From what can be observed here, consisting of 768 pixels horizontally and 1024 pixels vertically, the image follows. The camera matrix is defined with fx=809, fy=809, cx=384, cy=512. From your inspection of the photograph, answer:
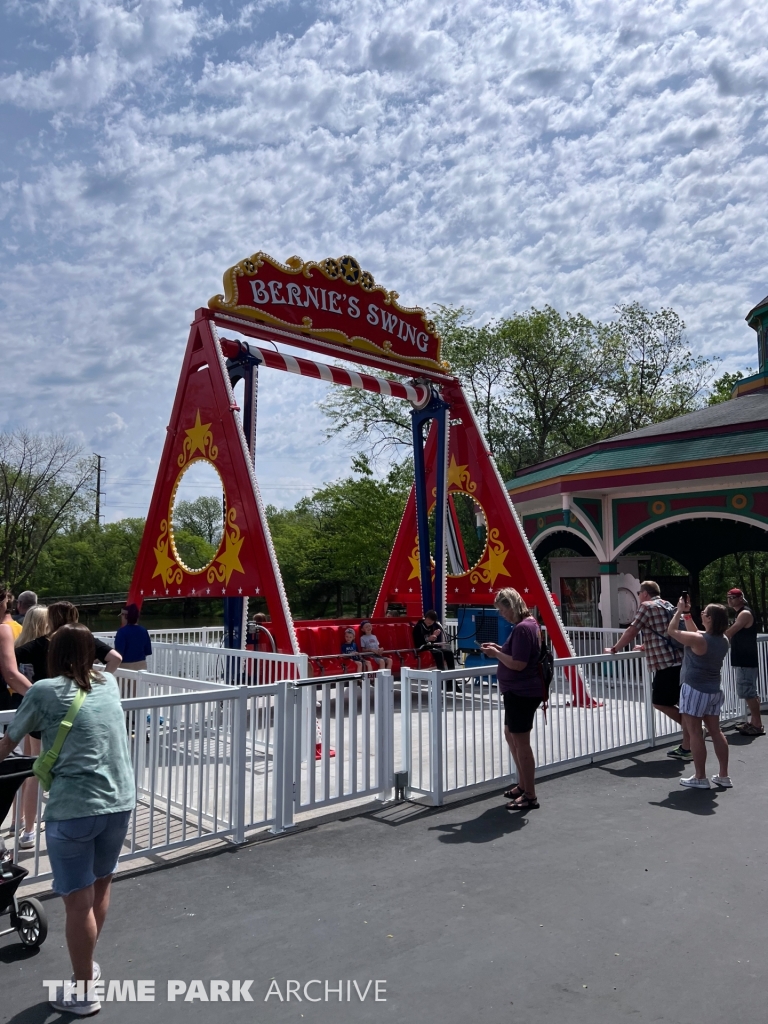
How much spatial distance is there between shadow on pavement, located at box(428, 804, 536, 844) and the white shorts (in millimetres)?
1846

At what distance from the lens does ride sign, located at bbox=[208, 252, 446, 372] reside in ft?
38.0

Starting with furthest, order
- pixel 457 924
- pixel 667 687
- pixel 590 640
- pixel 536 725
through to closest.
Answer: pixel 590 640 → pixel 667 687 → pixel 536 725 → pixel 457 924

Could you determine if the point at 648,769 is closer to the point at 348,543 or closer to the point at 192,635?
the point at 192,635

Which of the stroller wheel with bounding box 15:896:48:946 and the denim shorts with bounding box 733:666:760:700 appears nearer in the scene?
the stroller wheel with bounding box 15:896:48:946

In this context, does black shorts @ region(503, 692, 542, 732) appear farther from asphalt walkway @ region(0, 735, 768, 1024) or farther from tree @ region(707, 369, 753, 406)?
tree @ region(707, 369, 753, 406)

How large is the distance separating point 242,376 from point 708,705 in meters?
7.96

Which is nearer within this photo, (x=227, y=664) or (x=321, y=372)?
(x=227, y=664)

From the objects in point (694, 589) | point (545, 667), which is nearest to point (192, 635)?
point (545, 667)

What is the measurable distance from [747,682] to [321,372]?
24.5ft

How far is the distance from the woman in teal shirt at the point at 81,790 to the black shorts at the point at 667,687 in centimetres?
601

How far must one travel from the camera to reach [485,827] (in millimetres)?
5781

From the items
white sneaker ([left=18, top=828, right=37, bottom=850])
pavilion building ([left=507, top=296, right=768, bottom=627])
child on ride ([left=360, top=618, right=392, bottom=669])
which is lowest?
white sneaker ([left=18, top=828, right=37, bottom=850])

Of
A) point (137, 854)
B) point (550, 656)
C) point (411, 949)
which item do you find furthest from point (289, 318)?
point (411, 949)

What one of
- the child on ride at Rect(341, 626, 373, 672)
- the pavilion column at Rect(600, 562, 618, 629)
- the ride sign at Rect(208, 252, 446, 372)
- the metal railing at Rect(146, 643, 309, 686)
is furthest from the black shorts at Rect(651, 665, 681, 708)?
the pavilion column at Rect(600, 562, 618, 629)
